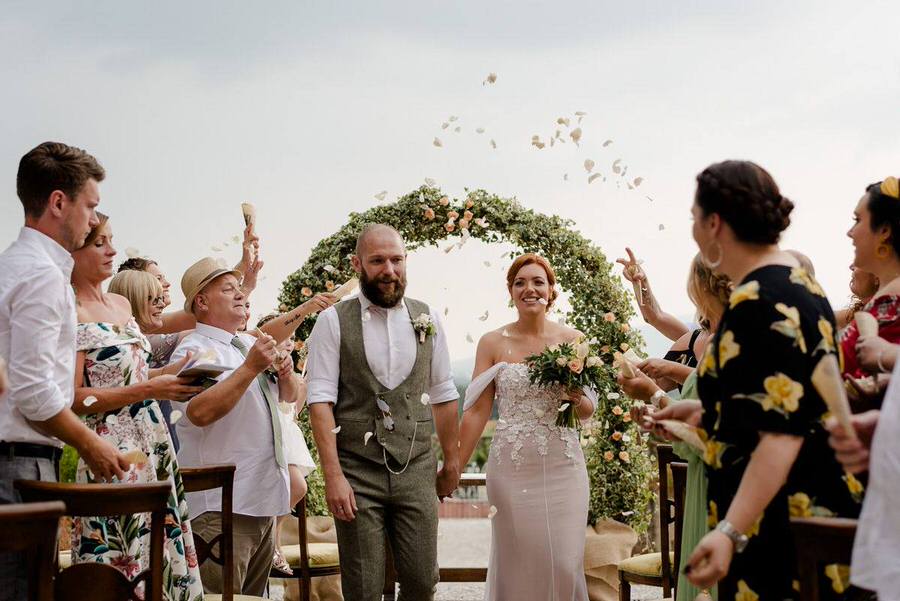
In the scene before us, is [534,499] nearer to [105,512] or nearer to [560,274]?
[560,274]

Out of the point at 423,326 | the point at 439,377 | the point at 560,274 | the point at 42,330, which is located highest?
the point at 560,274

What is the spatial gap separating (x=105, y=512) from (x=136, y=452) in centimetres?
67

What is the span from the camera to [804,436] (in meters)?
2.15

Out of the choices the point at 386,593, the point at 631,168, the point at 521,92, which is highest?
the point at 521,92

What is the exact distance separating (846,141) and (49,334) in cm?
590

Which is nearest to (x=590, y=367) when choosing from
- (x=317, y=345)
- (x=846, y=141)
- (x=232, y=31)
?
(x=317, y=345)

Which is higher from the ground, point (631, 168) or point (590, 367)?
point (631, 168)

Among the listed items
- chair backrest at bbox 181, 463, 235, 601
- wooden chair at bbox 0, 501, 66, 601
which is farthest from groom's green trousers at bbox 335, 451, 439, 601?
wooden chair at bbox 0, 501, 66, 601

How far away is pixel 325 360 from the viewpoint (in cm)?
432

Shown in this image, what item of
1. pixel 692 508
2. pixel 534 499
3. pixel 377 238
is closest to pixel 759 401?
pixel 692 508

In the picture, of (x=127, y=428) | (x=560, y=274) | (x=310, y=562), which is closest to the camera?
(x=127, y=428)

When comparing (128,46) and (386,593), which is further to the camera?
(128,46)

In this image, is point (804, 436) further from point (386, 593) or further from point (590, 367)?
point (386, 593)

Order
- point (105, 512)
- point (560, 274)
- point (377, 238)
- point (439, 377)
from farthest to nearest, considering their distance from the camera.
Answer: point (560, 274) → point (439, 377) → point (377, 238) → point (105, 512)
